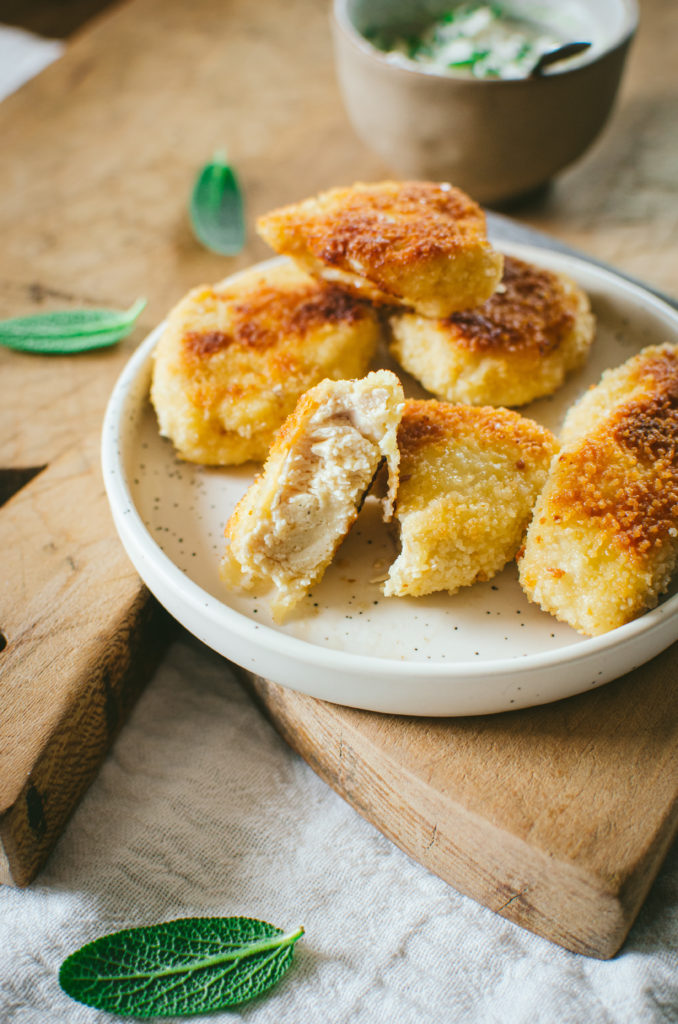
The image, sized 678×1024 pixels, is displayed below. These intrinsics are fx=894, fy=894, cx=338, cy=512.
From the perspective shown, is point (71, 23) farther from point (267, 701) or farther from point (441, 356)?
point (267, 701)

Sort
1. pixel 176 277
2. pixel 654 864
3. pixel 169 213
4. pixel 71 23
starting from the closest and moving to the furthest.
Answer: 1. pixel 654 864
2. pixel 176 277
3. pixel 169 213
4. pixel 71 23

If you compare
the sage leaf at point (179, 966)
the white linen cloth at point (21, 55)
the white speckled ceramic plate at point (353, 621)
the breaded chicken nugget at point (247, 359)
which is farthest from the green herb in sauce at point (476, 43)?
the sage leaf at point (179, 966)

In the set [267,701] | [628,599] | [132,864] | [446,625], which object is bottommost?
[132,864]

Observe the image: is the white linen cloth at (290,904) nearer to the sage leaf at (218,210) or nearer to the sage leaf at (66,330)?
the sage leaf at (66,330)

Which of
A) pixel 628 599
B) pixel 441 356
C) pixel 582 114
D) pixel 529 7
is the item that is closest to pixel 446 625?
pixel 628 599

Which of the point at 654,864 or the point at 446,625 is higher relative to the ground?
the point at 446,625

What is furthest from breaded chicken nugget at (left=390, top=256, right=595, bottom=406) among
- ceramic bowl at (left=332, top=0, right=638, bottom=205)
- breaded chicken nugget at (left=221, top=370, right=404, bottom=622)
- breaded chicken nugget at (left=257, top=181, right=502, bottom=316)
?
ceramic bowl at (left=332, top=0, right=638, bottom=205)
